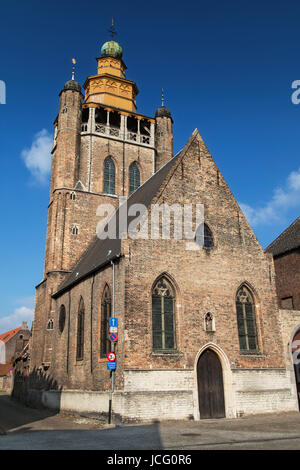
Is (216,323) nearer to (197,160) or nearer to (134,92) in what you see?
(197,160)

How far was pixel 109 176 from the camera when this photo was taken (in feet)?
102

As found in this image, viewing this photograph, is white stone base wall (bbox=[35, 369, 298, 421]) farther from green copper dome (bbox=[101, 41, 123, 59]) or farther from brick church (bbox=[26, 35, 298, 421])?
green copper dome (bbox=[101, 41, 123, 59])

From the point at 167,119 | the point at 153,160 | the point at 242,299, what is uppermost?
the point at 167,119

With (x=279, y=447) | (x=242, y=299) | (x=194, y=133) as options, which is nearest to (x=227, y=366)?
(x=242, y=299)

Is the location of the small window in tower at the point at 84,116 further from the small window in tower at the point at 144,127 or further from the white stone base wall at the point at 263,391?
the white stone base wall at the point at 263,391

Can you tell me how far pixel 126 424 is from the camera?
1406cm

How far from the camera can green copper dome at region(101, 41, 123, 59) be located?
35.7 meters

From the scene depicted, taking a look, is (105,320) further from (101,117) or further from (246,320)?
(101,117)

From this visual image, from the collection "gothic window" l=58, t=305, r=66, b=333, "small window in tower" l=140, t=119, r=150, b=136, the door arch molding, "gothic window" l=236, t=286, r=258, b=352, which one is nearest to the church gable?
"gothic window" l=236, t=286, r=258, b=352

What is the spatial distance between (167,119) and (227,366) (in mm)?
23195

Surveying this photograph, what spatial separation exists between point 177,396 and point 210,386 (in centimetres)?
194

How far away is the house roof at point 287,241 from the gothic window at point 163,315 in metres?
9.55

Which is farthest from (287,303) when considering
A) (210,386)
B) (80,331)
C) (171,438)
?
(171,438)

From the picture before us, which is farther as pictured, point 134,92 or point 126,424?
point 134,92
